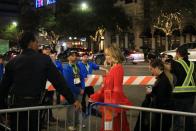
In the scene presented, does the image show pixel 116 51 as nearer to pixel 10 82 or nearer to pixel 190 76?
pixel 190 76

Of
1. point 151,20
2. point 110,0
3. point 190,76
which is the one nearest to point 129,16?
point 110,0

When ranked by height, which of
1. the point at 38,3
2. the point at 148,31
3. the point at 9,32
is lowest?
the point at 148,31

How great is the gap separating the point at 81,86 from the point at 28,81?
17.7ft

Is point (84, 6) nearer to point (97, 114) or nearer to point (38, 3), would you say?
point (97, 114)

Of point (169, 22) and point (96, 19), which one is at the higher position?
point (96, 19)

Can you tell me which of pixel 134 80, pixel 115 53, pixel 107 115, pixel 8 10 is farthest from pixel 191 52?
pixel 8 10

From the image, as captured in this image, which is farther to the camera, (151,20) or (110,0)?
(110,0)

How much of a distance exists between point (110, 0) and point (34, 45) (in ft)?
188

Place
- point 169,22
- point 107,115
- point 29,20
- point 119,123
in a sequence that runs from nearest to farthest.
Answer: point 107,115
point 119,123
point 169,22
point 29,20

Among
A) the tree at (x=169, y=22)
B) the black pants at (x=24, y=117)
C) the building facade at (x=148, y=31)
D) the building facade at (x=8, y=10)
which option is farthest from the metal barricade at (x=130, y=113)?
the building facade at (x=8, y=10)

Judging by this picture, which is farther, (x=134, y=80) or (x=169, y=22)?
(x=169, y=22)

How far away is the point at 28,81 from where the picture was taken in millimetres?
6184

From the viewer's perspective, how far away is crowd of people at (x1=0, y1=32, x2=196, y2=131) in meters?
6.20

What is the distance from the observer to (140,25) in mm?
60219
